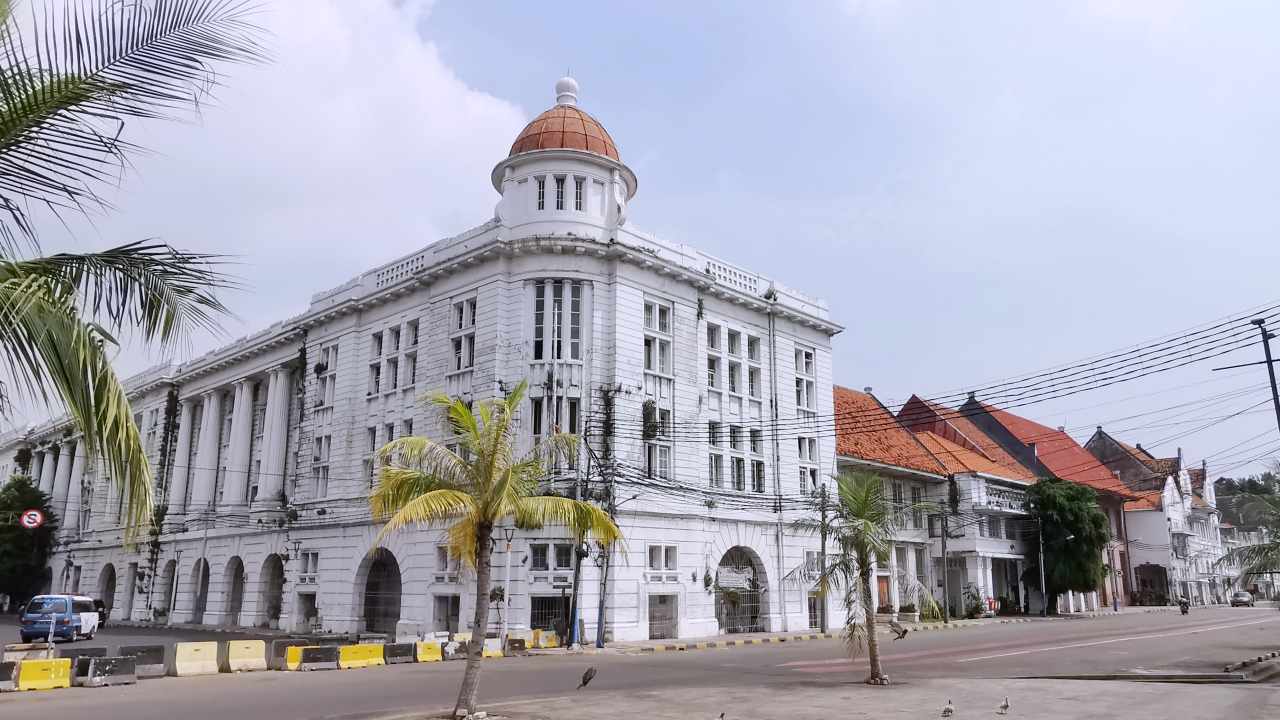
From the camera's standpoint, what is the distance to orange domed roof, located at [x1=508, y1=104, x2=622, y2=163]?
3744cm

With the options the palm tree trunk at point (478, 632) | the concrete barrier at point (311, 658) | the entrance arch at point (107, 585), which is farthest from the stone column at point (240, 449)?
the palm tree trunk at point (478, 632)

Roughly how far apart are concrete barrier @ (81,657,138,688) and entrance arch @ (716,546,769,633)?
866 inches

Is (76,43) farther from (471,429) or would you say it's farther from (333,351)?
(333,351)

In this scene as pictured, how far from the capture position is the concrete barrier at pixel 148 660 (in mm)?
21641

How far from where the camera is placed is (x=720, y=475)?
127 feet

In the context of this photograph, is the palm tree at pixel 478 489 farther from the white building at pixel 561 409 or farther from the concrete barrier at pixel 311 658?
the white building at pixel 561 409

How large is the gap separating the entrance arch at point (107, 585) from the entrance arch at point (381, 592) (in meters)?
31.9

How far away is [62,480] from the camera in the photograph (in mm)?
71375

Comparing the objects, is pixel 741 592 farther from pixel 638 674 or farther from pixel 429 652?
pixel 638 674

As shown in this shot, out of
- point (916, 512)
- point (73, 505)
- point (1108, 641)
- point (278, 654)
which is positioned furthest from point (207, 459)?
point (1108, 641)

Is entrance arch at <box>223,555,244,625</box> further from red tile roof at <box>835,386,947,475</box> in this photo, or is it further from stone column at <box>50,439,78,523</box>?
red tile roof at <box>835,386,947,475</box>

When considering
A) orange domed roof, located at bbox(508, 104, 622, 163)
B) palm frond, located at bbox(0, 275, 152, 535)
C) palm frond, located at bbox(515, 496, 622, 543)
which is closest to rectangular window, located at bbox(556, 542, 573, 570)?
orange domed roof, located at bbox(508, 104, 622, 163)

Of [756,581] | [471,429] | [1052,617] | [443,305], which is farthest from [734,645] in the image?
[1052,617]

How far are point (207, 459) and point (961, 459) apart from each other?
4535cm
